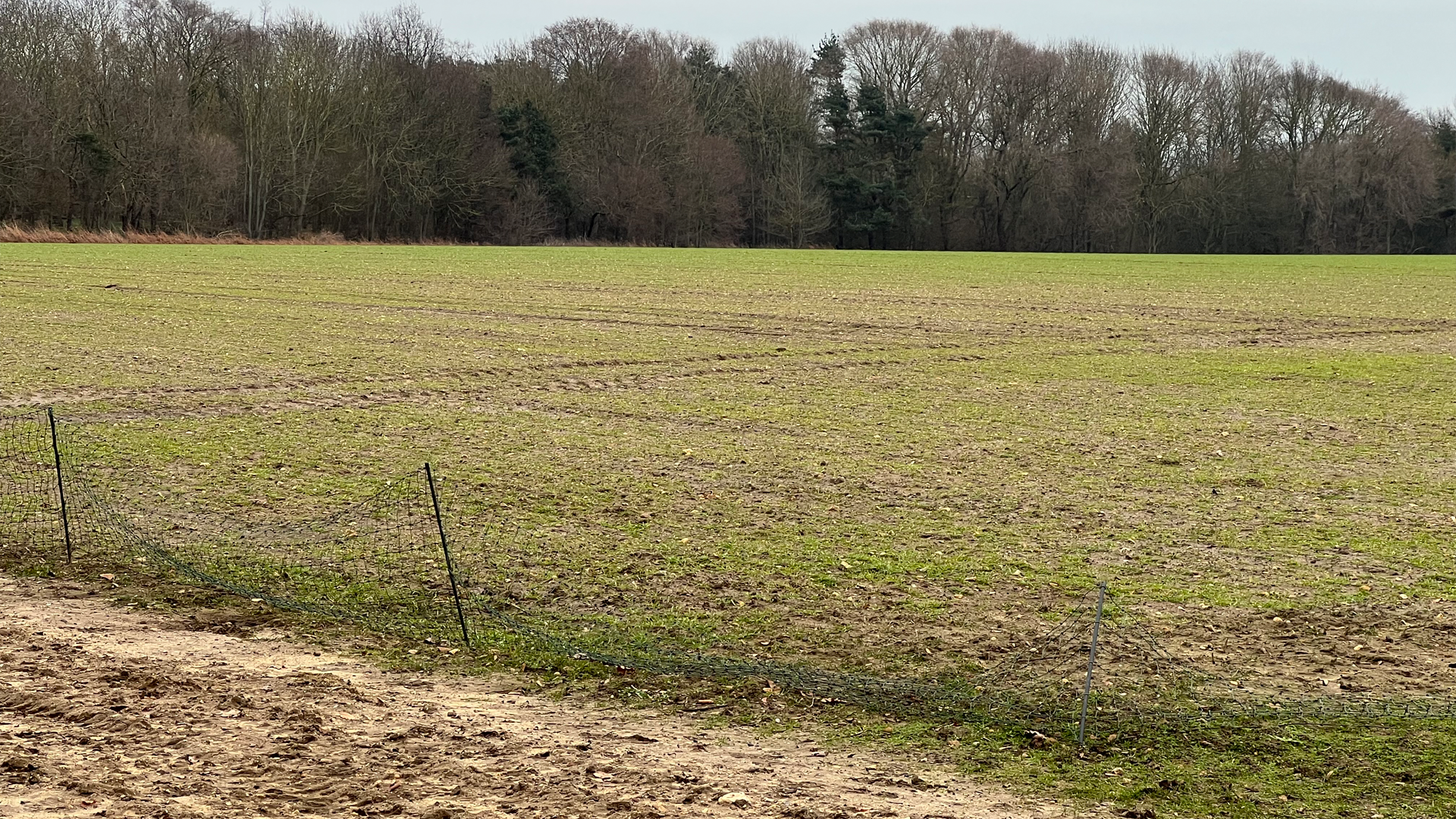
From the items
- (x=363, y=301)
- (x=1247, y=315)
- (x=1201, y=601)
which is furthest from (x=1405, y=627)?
(x=363, y=301)

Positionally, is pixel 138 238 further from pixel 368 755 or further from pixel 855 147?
pixel 368 755

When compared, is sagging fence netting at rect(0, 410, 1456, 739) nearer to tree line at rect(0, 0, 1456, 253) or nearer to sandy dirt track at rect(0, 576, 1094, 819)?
sandy dirt track at rect(0, 576, 1094, 819)

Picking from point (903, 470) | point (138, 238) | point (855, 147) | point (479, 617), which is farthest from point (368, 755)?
point (855, 147)

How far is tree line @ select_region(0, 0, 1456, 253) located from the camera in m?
82.4

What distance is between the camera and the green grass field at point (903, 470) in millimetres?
6320

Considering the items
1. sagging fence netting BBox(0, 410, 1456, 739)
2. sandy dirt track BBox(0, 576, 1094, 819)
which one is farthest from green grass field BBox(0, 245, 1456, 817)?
sandy dirt track BBox(0, 576, 1094, 819)

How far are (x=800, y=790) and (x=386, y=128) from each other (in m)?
79.8

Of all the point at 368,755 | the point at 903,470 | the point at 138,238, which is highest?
the point at 138,238

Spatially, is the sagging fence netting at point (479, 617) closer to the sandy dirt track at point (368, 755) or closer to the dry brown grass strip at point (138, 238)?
the sandy dirt track at point (368, 755)

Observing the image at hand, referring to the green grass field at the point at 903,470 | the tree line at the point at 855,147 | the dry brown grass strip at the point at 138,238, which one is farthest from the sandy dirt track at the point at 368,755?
the tree line at the point at 855,147

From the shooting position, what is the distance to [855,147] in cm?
9269

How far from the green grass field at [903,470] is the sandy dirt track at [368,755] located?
0.58 meters

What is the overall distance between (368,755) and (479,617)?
5.98 ft

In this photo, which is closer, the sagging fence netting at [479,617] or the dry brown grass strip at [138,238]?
the sagging fence netting at [479,617]
